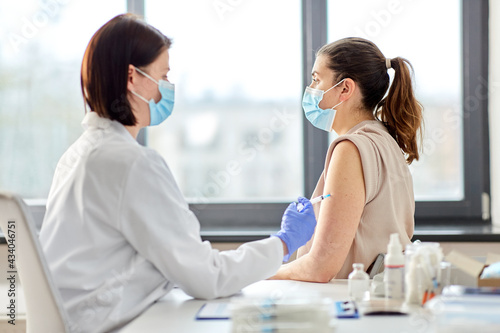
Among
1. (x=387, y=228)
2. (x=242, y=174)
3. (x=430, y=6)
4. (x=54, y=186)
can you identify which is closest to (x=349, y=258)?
(x=387, y=228)

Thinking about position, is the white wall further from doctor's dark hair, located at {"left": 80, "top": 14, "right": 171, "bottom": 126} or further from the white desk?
doctor's dark hair, located at {"left": 80, "top": 14, "right": 171, "bottom": 126}

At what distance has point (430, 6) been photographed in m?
2.70

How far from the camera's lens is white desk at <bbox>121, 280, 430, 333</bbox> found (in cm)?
106

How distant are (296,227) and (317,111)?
1.96 feet

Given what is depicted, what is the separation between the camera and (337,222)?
5.17 ft

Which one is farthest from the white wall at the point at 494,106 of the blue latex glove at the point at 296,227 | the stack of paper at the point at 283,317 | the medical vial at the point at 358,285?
the stack of paper at the point at 283,317

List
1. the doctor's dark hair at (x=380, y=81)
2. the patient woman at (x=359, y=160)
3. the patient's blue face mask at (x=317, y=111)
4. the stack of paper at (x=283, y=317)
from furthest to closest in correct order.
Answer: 1. the patient's blue face mask at (x=317, y=111)
2. the doctor's dark hair at (x=380, y=81)
3. the patient woman at (x=359, y=160)
4. the stack of paper at (x=283, y=317)

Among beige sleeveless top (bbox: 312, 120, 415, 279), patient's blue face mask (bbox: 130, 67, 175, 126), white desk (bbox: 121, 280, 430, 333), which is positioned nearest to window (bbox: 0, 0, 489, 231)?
beige sleeveless top (bbox: 312, 120, 415, 279)

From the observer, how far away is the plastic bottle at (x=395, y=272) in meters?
1.24

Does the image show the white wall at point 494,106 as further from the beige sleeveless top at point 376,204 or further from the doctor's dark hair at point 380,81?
the beige sleeveless top at point 376,204

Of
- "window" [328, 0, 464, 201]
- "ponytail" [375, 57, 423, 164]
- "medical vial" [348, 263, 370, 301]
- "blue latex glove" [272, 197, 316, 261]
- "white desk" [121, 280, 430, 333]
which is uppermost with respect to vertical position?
"window" [328, 0, 464, 201]

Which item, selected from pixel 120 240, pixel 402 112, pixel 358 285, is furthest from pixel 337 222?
pixel 120 240

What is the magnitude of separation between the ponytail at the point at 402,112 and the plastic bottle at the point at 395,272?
25.0 inches

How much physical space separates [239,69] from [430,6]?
0.93m
